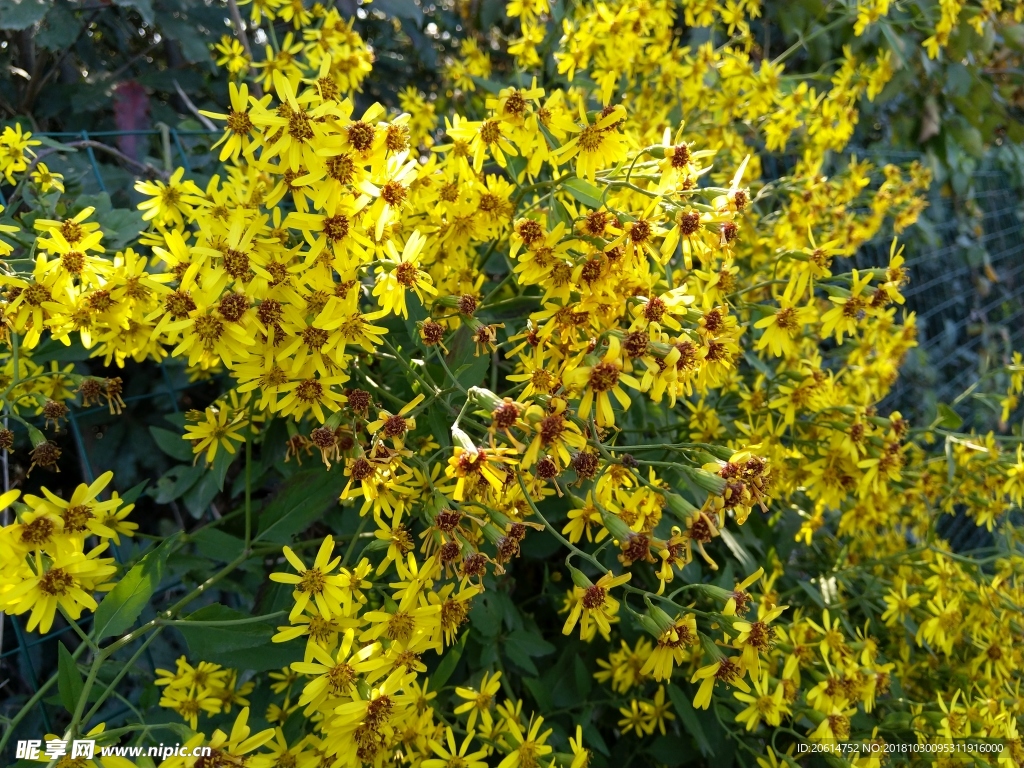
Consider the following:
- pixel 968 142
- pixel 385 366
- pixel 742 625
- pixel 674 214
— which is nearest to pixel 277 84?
pixel 385 366

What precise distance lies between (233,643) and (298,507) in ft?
0.74

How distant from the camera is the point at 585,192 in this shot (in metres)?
1.24

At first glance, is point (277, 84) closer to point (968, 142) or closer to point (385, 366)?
point (385, 366)

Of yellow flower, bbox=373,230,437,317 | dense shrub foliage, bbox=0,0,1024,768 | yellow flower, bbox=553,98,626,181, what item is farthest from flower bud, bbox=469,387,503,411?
yellow flower, bbox=553,98,626,181

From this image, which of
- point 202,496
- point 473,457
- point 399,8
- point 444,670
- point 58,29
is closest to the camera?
point 473,457

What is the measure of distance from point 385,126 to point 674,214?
0.44m

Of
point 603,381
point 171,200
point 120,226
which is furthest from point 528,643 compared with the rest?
point 120,226

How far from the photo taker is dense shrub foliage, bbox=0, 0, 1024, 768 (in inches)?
41.4

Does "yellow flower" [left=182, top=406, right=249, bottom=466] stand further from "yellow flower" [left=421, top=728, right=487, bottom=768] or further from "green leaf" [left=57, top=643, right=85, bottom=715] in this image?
"yellow flower" [left=421, top=728, right=487, bottom=768]

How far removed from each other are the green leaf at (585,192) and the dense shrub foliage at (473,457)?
12mm

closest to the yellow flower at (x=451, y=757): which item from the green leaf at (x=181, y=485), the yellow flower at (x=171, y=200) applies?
the green leaf at (x=181, y=485)

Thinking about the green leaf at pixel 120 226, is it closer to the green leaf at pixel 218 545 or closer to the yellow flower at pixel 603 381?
the green leaf at pixel 218 545

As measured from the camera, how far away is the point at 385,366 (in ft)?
4.49

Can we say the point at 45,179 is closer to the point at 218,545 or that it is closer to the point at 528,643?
the point at 218,545
